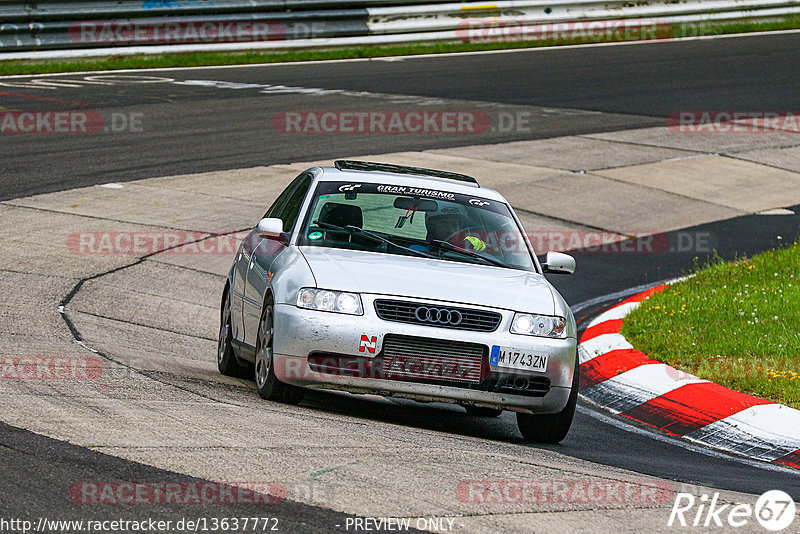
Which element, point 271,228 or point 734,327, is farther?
point 734,327

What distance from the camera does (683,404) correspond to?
340 inches

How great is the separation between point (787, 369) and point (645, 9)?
2465cm

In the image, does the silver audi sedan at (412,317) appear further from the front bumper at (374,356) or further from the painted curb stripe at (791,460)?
the painted curb stripe at (791,460)

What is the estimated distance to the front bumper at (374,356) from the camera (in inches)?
281

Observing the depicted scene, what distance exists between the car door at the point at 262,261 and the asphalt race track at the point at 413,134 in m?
0.62

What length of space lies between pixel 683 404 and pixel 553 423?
143cm

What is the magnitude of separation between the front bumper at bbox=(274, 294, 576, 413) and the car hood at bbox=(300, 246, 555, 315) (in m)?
0.10

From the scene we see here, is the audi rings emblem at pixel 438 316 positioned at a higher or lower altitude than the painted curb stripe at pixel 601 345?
higher

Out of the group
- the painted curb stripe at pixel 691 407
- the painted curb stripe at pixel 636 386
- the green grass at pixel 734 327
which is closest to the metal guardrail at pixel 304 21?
the green grass at pixel 734 327

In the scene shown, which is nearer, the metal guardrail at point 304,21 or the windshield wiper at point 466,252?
the windshield wiper at point 466,252

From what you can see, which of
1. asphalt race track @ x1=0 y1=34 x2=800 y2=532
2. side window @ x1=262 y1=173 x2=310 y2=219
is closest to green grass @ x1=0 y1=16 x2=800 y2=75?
asphalt race track @ x1=0 y1=34 x2=800 y2=532

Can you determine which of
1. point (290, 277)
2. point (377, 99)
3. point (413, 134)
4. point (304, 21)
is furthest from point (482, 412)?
point (304, 21)

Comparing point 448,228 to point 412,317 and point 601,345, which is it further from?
point 601,345

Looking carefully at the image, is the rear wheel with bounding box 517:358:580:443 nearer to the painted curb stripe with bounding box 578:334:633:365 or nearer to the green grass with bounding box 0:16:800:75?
the painted curb stripe with bounding box 578:334:633:365
